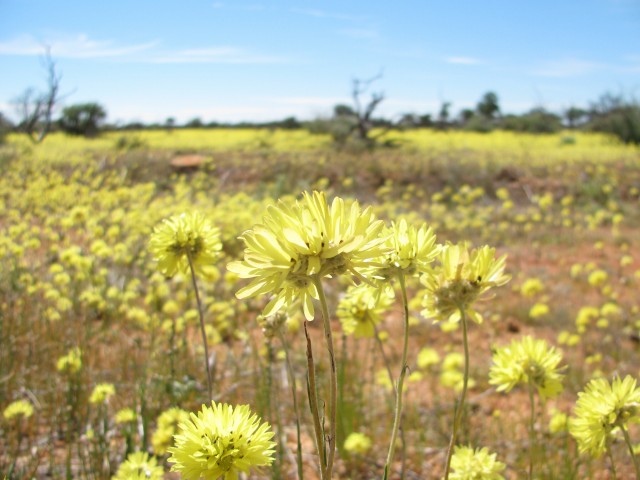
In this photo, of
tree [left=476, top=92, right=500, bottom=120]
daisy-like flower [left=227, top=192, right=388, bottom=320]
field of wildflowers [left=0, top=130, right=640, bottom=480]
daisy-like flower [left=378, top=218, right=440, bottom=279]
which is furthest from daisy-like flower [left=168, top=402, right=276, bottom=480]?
tree [left=476, top=92, right=500, bottom=120]

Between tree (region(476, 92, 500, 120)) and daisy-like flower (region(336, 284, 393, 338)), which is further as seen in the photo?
tree (region(476, 92, 500, 120))

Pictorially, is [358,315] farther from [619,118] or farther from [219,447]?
[619,118]

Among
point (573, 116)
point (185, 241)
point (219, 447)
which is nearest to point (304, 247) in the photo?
point (219, 447)

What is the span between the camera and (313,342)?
537 cm

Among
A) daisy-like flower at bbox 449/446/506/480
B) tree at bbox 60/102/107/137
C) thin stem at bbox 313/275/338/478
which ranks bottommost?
daisy-like flower at bbox 449/446/506/480

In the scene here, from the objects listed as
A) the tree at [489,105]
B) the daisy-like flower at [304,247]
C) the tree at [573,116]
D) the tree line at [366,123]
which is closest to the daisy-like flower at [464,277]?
the daisy-like flower at [304,247]

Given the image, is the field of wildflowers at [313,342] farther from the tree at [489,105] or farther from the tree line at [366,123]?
the tree at [489,105]

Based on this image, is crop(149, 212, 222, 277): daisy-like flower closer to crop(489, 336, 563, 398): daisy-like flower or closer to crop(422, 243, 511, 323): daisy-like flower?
crop(422, 243, 511, 323): daisy-like flower

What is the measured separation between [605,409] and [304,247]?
3.49 feet

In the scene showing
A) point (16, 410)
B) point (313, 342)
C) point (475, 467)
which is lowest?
point (313, 342)

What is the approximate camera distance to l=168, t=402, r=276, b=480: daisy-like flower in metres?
1.10

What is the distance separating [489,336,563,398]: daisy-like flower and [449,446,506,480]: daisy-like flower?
24 cm

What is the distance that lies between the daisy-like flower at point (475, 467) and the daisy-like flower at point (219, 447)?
0.81 meters

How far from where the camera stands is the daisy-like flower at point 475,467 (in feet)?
5.40
